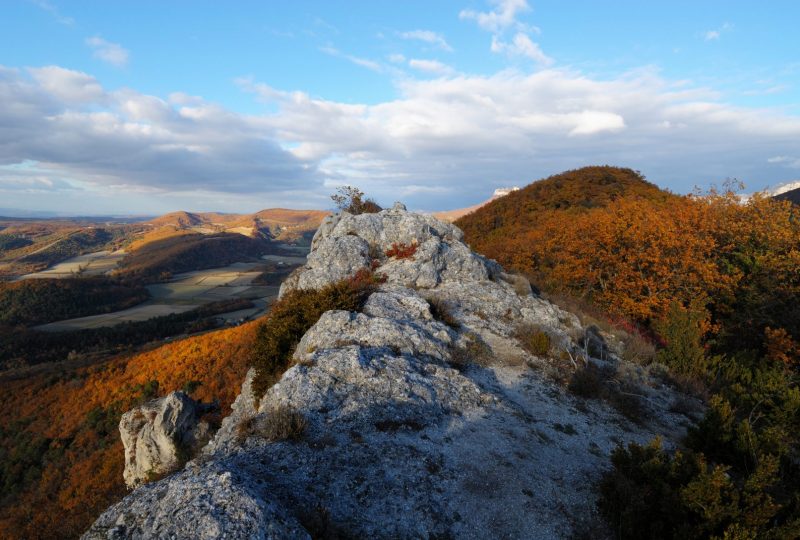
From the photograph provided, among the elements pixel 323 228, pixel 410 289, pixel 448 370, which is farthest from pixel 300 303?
pixel 323 228

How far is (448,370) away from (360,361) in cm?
286

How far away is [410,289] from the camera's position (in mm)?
17891

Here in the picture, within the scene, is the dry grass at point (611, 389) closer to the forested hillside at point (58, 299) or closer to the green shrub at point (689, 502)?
the green shrub at point (689, 502)

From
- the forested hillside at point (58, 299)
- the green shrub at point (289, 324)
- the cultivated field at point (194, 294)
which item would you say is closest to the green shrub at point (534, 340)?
the green shrub at point (289, 324)

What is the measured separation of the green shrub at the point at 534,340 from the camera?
1427cm

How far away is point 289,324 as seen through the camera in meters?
14.6

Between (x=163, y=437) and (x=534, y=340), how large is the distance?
15.1 metres

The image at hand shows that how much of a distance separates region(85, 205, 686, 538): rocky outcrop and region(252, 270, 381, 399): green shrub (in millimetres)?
728

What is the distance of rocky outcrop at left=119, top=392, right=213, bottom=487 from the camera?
14.5m

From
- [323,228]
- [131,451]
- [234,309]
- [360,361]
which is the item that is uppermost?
[323,228]

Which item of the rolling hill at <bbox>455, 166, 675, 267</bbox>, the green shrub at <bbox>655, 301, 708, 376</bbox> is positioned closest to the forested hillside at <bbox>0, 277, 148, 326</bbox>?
the rolling hill at <bbox>455, 166, 675, 267</bbox>

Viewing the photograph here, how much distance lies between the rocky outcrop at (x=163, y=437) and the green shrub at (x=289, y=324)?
423 cm

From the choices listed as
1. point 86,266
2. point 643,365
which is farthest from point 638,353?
point 86,266

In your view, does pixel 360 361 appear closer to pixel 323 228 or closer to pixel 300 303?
pixel 300 303
